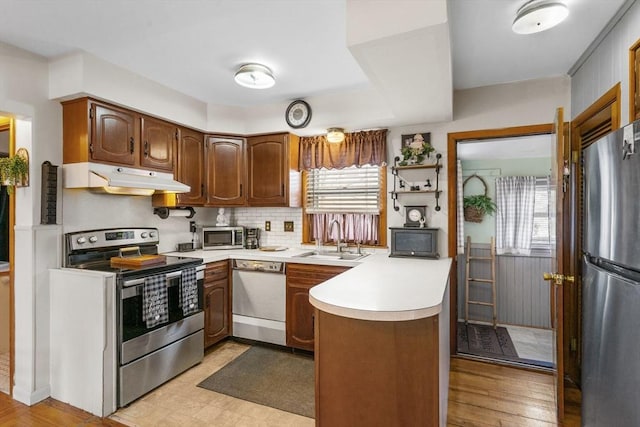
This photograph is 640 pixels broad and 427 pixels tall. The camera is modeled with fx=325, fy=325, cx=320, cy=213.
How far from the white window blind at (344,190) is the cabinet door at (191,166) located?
3.80 ft

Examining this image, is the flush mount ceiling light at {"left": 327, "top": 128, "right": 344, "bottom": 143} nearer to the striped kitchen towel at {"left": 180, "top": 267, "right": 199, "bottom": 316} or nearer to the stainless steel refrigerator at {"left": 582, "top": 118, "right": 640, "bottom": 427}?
the striped kitchen towel at {"left": 180, "top": 267, "right": 199, "bottom": 316}

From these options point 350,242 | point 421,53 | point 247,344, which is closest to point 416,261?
point 350,242

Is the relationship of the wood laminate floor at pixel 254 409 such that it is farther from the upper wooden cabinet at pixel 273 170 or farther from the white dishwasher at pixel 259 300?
the upper wooden cabinet at pixel 273 170

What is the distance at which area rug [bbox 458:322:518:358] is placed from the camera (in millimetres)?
3221

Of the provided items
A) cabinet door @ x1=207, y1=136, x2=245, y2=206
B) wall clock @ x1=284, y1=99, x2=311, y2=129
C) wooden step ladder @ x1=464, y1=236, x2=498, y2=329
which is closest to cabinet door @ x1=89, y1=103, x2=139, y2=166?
cabinet door @ x1=207, y1=136, x2=245, y2=206

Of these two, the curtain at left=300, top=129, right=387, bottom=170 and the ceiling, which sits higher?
the ceiling

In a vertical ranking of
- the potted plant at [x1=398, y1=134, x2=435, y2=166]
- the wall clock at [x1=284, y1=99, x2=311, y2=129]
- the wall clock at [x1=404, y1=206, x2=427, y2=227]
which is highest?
the wall clock at [x1=284, y1=99, x2=311, y2=129]

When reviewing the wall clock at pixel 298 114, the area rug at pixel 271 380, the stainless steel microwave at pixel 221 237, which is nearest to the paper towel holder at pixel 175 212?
the stainless steel microwave at pixel 221 237

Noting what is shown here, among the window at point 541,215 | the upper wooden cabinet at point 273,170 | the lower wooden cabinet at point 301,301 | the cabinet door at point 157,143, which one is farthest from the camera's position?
the window at point 541,215

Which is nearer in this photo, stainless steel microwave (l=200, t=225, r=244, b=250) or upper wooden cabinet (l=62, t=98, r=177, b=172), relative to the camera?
upper wooden cabinet (l=62, t=98, r=177, b=172)

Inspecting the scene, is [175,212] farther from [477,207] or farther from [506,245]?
[506,245]

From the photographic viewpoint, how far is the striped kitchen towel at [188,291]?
268 centimetres

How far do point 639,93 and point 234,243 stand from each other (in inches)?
136

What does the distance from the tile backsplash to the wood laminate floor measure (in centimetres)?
167
